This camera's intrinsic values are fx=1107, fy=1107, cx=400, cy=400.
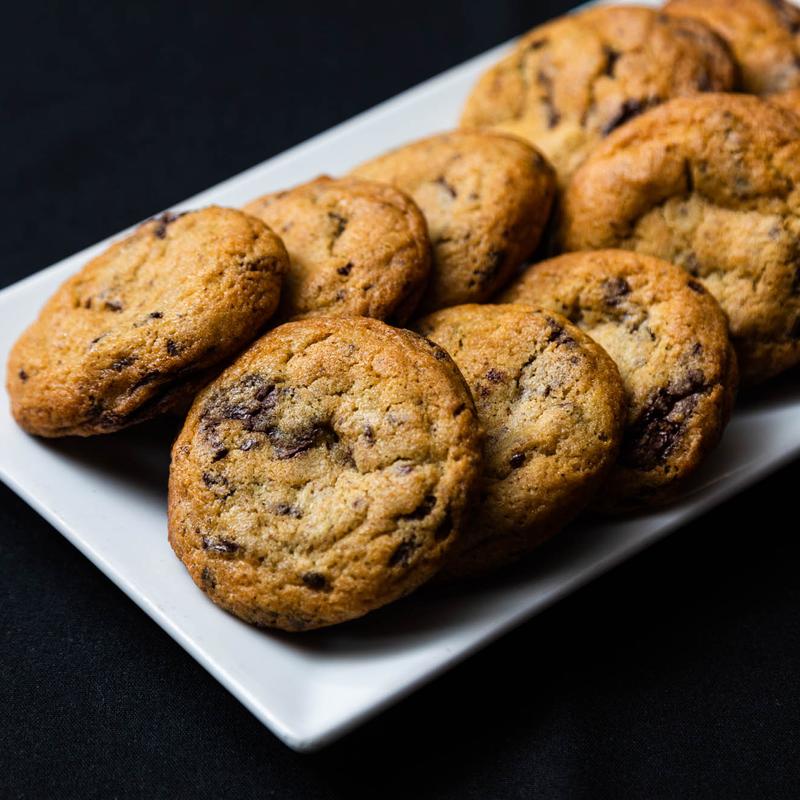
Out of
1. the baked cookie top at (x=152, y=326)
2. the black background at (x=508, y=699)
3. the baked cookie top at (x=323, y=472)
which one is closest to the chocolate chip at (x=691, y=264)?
the black background at (x=508, y=699)

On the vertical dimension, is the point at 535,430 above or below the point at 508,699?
above

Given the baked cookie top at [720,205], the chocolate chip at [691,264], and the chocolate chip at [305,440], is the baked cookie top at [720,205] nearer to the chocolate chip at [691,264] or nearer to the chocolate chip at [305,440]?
the chocolate chip at [691,264]

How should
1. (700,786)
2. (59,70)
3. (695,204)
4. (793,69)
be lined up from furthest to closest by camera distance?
1. (59,70)
2. (793,69)
3. (695,204)
4. (700,786)

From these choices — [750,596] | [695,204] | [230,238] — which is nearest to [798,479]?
[750,596]

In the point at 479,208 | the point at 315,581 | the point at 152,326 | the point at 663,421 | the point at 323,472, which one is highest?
the point at 152,326

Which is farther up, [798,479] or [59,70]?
[59,70]

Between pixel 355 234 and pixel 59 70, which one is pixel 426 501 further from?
pixel 59 70

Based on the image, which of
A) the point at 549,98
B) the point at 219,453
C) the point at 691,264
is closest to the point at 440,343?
the point at 219,453

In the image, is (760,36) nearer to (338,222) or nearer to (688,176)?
(688,176)
